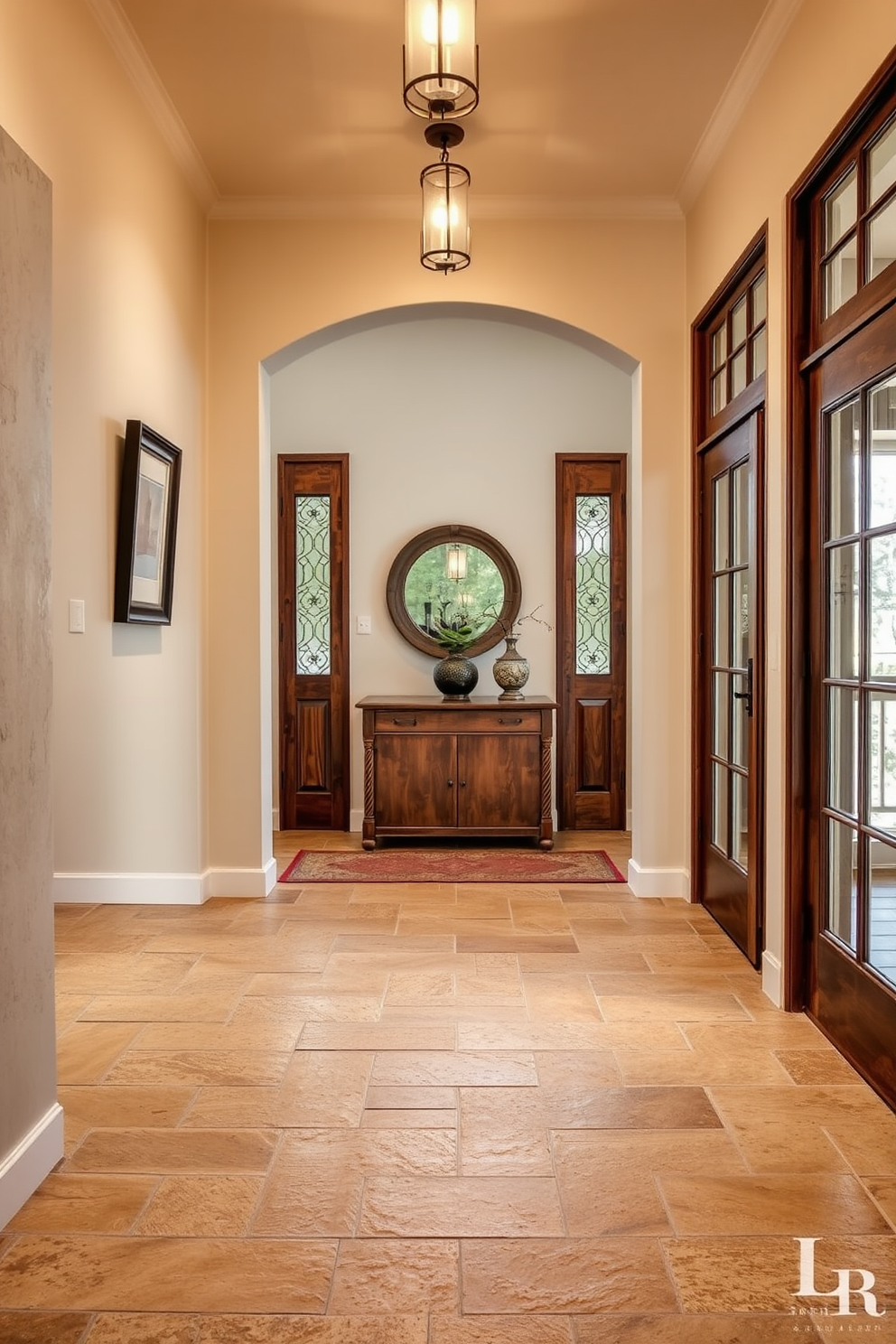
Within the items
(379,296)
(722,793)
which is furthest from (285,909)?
(379,296)

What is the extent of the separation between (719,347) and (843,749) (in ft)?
6.69

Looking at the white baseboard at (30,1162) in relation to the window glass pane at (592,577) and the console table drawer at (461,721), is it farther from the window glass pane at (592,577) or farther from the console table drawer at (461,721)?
the window glass pane at (592,577)

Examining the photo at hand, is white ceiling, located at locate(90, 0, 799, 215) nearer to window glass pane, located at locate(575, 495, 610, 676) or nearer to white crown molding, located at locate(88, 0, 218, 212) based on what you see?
white crown molding, located at locate(88, 0, 218, 212)

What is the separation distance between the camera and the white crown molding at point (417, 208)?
14.2 ft

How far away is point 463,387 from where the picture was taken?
6250mm

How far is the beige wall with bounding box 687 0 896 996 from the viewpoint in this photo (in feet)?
8.42

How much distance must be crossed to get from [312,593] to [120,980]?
10.9ft

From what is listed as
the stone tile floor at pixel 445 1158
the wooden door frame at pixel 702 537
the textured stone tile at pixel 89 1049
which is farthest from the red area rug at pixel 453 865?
the textured stone tile at pixel 89 1049

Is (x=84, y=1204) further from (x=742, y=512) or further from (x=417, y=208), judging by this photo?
(x=417, y=208)

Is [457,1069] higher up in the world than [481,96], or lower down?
lower down

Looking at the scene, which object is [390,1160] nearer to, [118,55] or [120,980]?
[120,980]

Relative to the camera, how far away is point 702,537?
4.22 m

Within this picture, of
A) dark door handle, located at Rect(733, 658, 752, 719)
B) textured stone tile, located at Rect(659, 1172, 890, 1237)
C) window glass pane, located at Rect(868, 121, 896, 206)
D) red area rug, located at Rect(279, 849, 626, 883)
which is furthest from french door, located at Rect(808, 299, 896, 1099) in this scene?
red area rug, located at Rect(279, 849, 626, 883)

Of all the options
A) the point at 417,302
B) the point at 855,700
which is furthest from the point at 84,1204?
the point at 417,302
